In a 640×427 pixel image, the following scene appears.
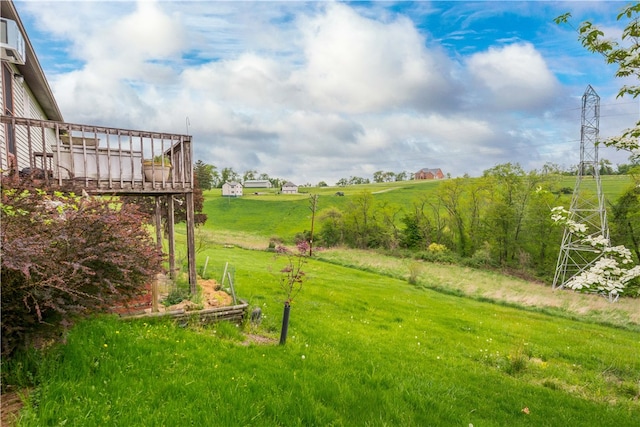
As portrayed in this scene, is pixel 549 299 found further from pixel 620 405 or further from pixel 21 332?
pixel 21 332

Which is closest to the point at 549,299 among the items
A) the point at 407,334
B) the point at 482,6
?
the point at 407,334

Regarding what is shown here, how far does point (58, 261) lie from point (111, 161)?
4593mm

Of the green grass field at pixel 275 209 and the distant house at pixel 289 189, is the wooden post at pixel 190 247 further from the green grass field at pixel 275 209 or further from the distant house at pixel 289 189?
the distant house at pixel 289 189

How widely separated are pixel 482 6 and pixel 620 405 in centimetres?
986

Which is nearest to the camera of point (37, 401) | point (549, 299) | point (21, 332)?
point (37, 401)

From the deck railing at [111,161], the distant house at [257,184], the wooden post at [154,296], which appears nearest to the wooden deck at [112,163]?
the deck railing at [111,161]

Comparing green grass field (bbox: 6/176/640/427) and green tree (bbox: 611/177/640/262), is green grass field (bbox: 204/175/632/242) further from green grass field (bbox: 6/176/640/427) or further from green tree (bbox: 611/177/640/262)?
green grass field (bbox: 6/176/640/427)

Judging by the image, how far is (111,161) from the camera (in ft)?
25.7

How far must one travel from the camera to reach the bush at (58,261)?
361 cm

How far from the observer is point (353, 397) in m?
4.33

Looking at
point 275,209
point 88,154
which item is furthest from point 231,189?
point 88,154

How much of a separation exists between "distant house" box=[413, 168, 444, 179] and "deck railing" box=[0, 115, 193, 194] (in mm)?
107302

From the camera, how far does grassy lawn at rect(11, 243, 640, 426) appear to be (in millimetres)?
3553

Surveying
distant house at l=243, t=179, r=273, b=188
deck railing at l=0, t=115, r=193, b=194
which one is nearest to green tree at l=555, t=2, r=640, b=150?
deck railing at l=0, t=115, r=193, b=194
